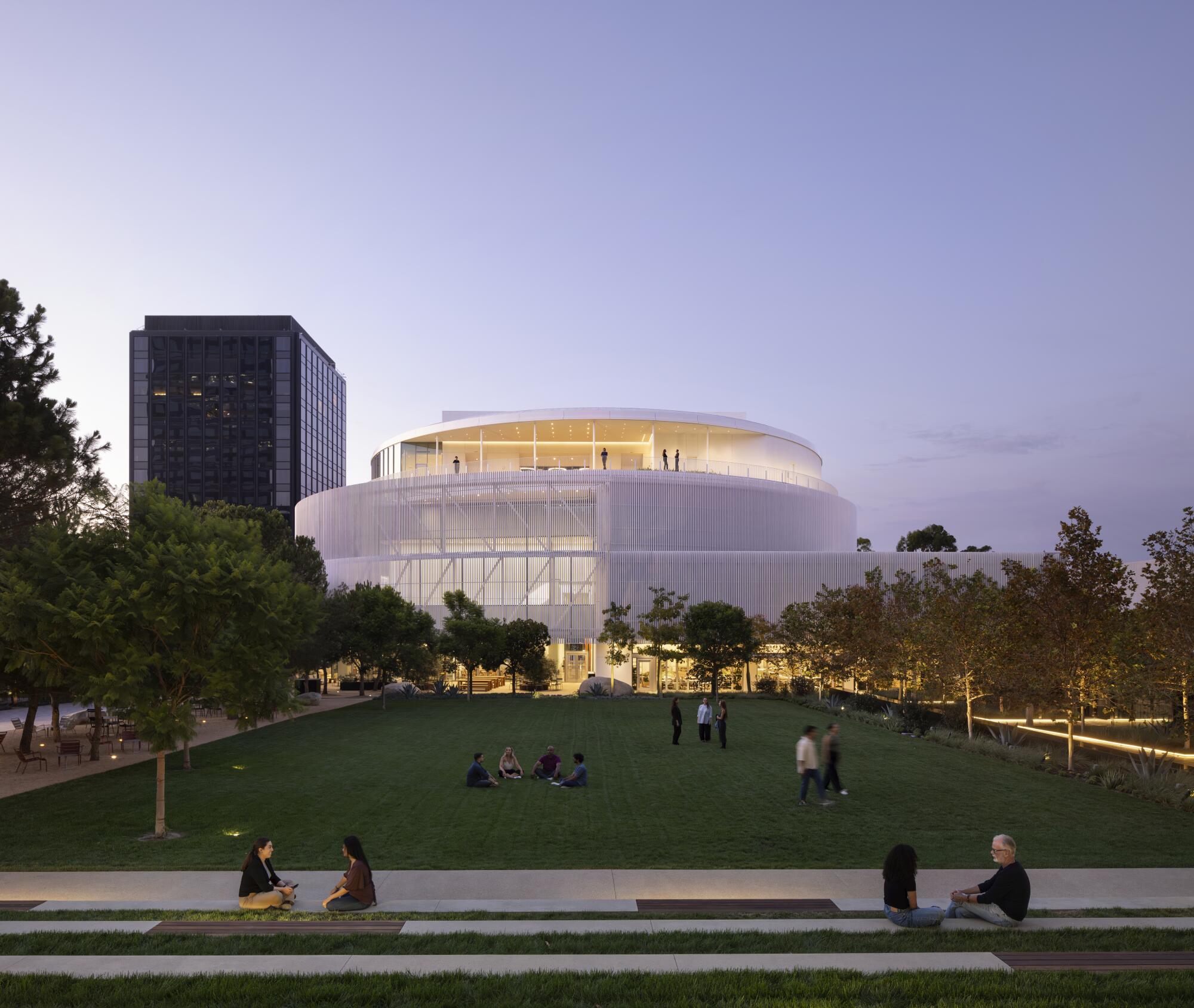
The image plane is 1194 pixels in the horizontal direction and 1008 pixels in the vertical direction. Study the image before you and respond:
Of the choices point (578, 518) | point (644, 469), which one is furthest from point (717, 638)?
point (644, 469)

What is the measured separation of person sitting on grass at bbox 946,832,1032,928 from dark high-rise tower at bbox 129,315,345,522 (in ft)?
451

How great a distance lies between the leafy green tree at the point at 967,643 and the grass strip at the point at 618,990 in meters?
19.6

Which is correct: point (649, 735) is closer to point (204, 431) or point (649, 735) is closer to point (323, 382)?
point (204, 431)

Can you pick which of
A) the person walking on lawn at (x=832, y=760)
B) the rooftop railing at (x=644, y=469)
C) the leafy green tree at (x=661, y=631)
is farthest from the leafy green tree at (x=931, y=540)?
the person walking on lawn at (x=832, y=760)

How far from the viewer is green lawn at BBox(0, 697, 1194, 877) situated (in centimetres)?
1342

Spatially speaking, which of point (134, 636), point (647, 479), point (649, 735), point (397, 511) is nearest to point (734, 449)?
point (647, 479)

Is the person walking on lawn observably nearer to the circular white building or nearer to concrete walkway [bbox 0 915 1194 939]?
concrete walkway [bbox 0 915 1194 939]

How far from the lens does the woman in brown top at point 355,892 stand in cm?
1043

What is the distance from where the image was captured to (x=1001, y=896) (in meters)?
9.71

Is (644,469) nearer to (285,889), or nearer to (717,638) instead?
(717,638)

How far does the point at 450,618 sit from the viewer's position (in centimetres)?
5056

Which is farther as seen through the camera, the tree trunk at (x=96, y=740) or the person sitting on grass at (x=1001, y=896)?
the tree trunk at (x=96, y=740)

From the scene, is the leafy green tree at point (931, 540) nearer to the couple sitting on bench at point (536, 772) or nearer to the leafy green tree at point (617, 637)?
the leafy green tree at point (617, 637)

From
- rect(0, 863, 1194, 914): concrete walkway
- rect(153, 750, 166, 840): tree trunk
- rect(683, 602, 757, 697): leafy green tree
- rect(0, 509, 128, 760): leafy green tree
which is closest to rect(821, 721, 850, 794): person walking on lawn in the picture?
rect(0, 863, 1194, 914): concrete walkway
